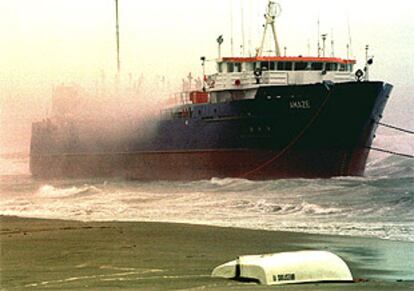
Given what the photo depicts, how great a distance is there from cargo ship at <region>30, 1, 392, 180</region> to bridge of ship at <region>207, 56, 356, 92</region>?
4cm

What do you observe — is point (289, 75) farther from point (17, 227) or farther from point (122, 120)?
point (17, 227)

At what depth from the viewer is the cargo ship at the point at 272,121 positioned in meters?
41.0

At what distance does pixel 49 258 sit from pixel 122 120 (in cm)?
3731

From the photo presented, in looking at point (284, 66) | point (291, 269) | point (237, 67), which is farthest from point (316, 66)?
point (291, 269)

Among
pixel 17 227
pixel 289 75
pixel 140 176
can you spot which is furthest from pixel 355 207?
pixel 140 176

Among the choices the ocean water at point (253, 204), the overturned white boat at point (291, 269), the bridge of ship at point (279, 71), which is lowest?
the ocean water at point (253, 204)

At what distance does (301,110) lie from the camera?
4125cm

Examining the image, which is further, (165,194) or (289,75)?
(289,75)

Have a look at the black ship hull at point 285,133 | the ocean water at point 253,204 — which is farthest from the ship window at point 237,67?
the ocean water at point 253,204

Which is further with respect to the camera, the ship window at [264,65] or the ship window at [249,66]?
the ship window at [249,66]

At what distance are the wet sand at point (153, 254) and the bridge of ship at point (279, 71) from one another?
20682 millimetres

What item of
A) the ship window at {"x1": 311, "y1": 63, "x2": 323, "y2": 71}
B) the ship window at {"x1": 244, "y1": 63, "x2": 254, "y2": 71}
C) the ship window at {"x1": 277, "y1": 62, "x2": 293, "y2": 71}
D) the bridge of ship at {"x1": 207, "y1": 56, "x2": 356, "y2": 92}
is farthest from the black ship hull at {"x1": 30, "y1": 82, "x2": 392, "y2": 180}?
the ship window at {"x1": 311, "y1": 63, "x2": 323, "y2": 71}

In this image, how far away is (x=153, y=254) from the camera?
15.7 m

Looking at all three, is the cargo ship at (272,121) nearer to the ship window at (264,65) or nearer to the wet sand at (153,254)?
the ship window at (264,65)
